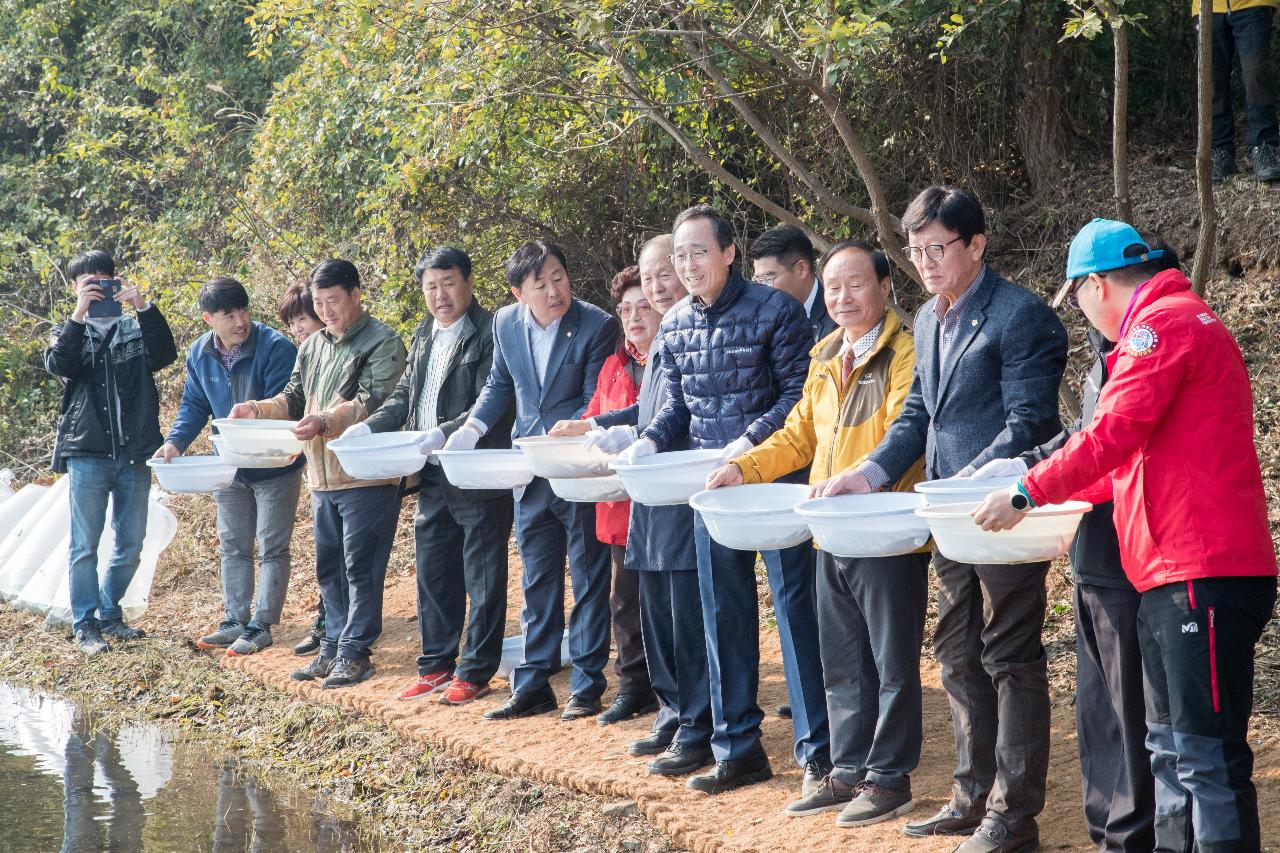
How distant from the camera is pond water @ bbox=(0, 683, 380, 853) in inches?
Result: 182

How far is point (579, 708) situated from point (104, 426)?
3359mm

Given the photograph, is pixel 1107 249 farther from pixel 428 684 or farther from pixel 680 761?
pixel 428 684

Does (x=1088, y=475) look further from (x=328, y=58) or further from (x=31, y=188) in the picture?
(x=31, y=188)

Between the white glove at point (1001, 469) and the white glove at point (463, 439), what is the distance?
244 centimetres

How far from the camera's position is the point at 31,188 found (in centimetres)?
1428

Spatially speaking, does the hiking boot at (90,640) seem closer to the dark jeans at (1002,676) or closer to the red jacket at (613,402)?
the red jacket at (613,402)

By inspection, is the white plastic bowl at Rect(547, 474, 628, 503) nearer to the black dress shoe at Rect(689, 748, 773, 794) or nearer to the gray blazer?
the black dress shoe at Rect(689, 748, 773, 794)

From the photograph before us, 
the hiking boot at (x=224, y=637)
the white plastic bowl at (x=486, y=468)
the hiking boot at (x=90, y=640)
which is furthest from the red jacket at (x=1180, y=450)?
the hiking boot at (x=90, y=640)

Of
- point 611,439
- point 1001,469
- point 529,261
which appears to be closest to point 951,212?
point 1001,469

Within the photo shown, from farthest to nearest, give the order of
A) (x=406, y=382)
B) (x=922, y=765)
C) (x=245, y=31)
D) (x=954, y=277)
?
(x=245, y=31)
(x=406, y=382)
(x=922, y=765)
(x=954, y=277)

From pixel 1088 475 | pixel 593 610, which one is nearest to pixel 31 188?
pixel 593 610

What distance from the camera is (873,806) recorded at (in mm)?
3775

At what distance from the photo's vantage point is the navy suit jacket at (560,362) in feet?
17.2

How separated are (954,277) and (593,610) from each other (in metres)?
2.21
